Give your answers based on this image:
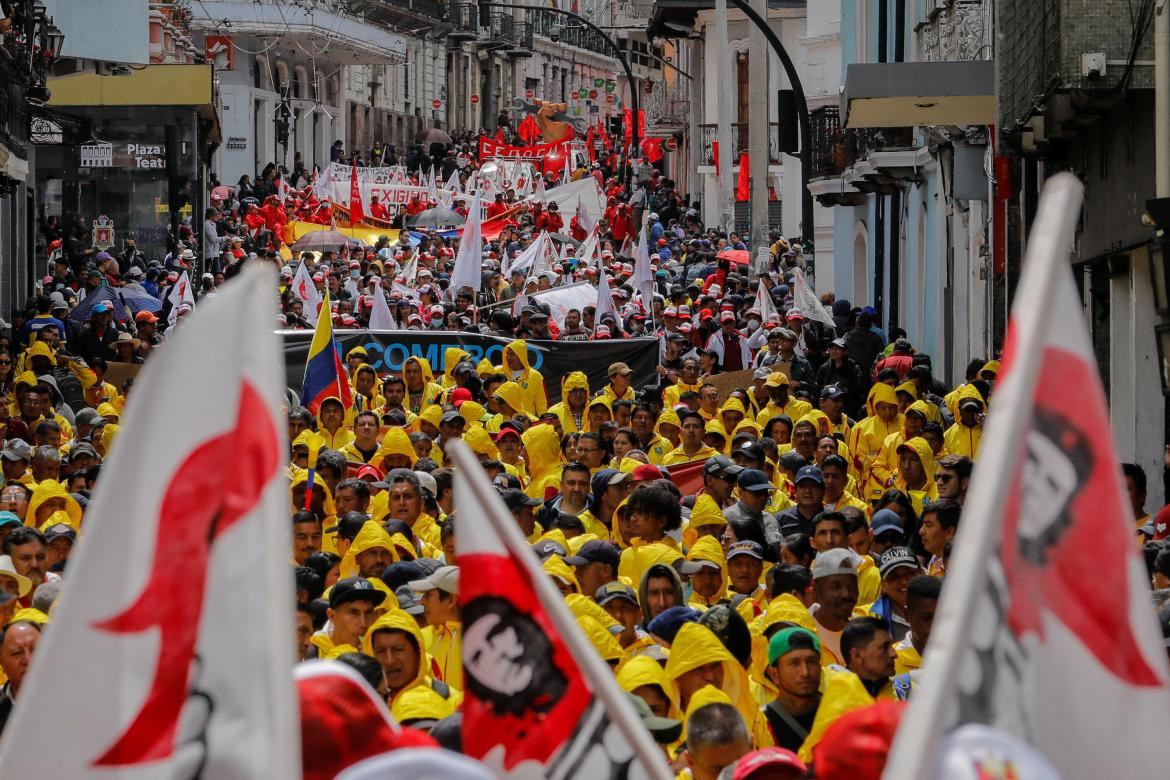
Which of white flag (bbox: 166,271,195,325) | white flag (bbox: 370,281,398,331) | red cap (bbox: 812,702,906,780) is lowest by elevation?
red cap (bbox: 812,702,906,780)

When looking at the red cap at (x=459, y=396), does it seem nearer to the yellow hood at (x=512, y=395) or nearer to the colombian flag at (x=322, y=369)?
the yellow hood at (x=512, y=395)

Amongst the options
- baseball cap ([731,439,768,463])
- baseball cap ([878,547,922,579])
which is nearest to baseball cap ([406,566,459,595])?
baseball cap ([878,547,922,579])

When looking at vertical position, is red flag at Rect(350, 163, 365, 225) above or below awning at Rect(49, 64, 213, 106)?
below

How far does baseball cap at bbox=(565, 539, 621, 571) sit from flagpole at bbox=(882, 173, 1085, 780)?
5601 millimetres

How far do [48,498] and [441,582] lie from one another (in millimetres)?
3581

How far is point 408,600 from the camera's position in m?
8.50

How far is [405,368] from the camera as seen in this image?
16031mm

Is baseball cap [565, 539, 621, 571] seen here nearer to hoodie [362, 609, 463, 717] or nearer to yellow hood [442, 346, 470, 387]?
hoodie [362, 609, 463, 717]

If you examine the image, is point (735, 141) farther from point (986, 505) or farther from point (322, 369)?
point (986, 505)

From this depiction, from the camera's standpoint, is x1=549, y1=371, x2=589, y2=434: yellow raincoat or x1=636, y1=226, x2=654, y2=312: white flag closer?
x1=549, y1=371, x2=589, y2=434: yellow raincoat

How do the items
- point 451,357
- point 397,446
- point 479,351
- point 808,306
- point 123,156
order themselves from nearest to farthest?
point 397,446 < point 451,357 < point 479,351 < point 808,306 < point 123,156

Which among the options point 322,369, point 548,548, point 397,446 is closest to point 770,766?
point 548,548

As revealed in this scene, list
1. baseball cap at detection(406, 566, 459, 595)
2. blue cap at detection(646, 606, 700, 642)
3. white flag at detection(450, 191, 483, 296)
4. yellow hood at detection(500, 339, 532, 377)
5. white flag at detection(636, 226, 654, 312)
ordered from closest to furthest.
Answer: blue cap at detection(646, 606, 700, 642) < baseball cap at detection(406, 566, 459, 595) < yellow hood at detection(500, 339, 532, 377) < white flag at detection(450, 191, 483, 296) < white flag at detection(636, 226, 654, 312)

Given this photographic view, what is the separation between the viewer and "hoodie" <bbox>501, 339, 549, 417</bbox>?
16.8 metres
